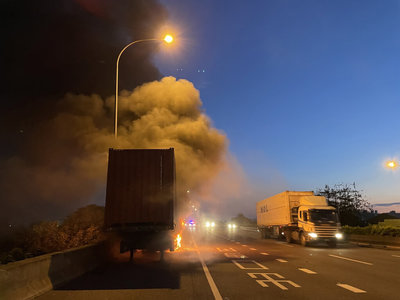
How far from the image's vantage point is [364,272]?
8695 millimetres

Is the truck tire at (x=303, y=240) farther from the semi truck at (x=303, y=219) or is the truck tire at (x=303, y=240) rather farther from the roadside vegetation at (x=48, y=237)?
the roadside vegetation at (x=48, y=237)

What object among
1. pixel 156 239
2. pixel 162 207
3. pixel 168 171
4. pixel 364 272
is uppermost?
pixel 168 171

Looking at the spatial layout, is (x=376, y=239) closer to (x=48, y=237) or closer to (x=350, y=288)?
(x=350, y=288)

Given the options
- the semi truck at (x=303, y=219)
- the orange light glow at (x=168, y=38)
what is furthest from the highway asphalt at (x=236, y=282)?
the orange light glow at (x=168, y=38)

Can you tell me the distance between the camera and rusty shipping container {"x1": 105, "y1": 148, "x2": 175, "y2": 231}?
10781mm

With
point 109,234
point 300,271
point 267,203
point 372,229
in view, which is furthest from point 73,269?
point 267,203

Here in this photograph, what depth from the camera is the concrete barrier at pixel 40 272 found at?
16.9 ft

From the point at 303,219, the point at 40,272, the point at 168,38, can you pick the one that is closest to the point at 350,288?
the point at 40,272

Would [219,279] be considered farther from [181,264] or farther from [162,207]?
[162,207]

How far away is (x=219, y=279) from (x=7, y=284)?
4.26 meters

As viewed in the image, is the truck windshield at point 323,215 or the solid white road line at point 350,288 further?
the truck windshield at point 323,215

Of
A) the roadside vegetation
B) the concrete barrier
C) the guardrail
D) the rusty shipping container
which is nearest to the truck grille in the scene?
the guardrail

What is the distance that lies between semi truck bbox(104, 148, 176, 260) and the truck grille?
10.1 m

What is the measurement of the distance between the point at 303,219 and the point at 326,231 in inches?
63.1
